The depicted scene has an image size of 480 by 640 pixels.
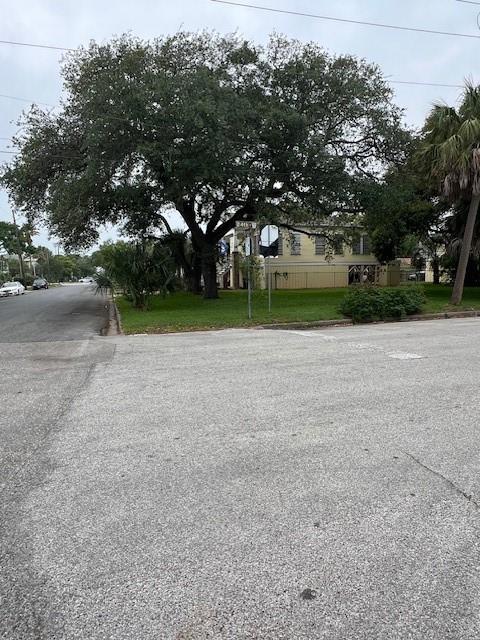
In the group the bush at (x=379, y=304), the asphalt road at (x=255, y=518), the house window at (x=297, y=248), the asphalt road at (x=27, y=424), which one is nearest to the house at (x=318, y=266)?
the house window at (x=297, y=248)

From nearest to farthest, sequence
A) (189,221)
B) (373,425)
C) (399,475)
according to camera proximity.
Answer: (399,475)
(373,425)
(189,221)

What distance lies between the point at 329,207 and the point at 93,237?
46.4 feet

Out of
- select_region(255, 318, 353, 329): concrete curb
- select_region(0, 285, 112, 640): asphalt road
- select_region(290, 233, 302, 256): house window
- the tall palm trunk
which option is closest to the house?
select_region(290, 233, 302, 256): house window

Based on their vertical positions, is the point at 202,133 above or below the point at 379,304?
above

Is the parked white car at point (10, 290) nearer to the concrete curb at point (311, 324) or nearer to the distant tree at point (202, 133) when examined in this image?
the distant tree at point (202, 133)

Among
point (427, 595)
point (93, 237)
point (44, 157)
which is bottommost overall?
point (427, 595)

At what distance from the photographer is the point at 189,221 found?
27.7 m

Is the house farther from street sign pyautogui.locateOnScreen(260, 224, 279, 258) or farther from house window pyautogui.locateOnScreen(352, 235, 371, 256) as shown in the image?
street sign pyautogui.locateOnScreen(260, 224, 279, 258)

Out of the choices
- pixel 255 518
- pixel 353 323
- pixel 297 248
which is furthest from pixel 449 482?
pixel 297 248

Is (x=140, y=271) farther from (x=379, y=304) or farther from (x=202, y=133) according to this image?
(x=379, y=304)

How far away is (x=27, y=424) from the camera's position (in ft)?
16.7

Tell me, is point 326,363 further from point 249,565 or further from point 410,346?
point 249,565

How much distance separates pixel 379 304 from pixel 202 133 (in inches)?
317

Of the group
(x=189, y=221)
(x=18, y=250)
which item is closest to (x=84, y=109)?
(x=189, y=221)
